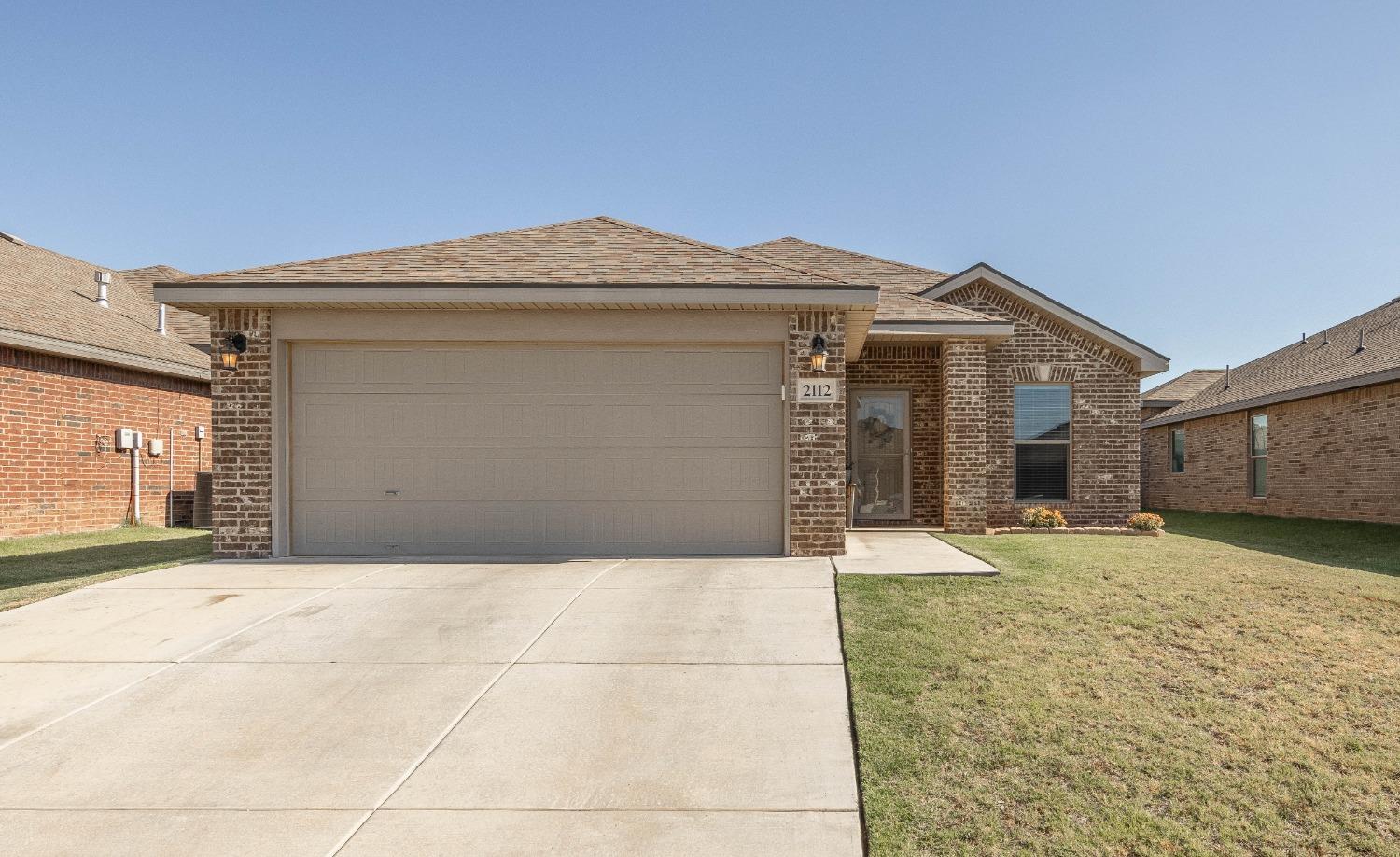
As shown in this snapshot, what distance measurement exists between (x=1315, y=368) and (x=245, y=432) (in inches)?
772

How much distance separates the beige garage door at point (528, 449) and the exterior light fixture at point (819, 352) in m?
0.51

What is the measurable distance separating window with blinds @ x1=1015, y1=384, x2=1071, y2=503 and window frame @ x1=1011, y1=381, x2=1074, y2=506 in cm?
2

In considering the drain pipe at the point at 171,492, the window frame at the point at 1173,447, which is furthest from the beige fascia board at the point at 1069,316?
the drain pipe at the point at 171,492

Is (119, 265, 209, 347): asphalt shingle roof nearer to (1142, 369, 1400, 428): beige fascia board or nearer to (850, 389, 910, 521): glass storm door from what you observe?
(850, 389, 910, 521): glass storm door

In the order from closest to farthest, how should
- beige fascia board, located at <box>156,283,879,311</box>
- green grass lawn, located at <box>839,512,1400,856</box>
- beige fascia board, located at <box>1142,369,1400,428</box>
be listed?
1. green grass lawn, located at <box>839,512,1400,856</box>
2. beige fascia board, located at <box>156,283,879,311</box>
3. beige fascia board, located at <box>1142,369,1400,428</box>

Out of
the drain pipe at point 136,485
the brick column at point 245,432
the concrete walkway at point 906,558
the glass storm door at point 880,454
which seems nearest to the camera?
the concrete walkway at point 906,558

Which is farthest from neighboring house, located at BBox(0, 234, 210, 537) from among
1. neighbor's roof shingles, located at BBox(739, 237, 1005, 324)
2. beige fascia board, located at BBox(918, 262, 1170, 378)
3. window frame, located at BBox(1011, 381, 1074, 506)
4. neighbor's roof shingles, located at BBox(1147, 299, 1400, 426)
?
neighbor's roof shingles, located at BBox(1147, 299, 1400, 426)

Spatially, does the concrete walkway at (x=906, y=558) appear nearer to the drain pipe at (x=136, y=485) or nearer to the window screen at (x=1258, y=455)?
the window screen at (x=1258, y=455)

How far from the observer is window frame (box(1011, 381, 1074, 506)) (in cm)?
1435

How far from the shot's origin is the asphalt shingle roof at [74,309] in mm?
13391

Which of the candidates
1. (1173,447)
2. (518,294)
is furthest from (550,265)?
(1173,447)

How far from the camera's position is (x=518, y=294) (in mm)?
9109

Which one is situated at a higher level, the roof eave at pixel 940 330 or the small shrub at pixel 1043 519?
the roof eave at pixel 940 330

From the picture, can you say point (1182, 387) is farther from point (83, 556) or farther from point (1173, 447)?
point (83, 556)
